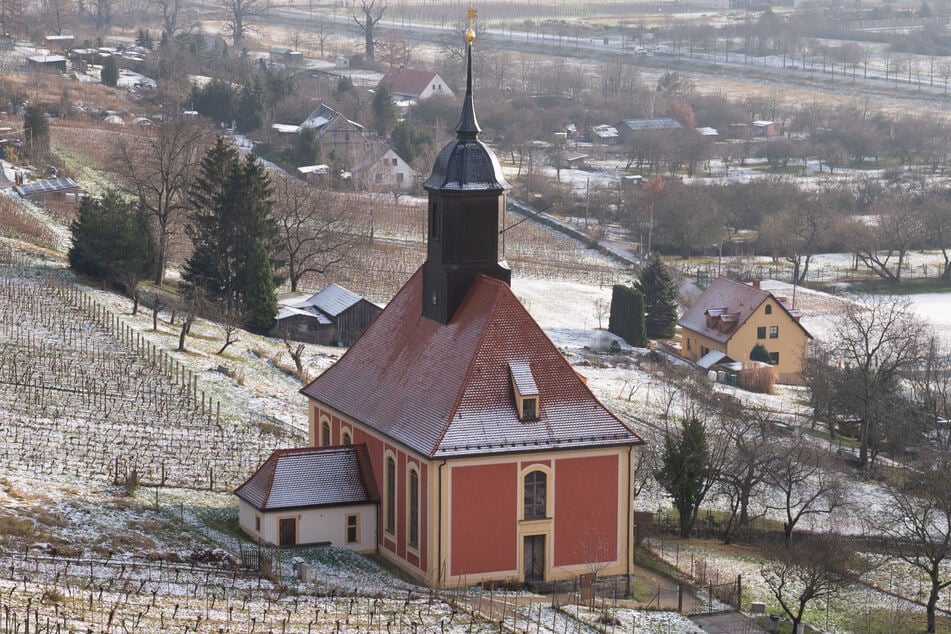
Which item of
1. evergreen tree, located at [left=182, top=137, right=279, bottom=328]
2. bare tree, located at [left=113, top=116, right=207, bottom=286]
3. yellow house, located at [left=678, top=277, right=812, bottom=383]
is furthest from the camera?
yellow house, located at [left=678, top=277, right=812, bottom=383]

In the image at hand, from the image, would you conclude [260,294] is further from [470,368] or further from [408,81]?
[408,81]

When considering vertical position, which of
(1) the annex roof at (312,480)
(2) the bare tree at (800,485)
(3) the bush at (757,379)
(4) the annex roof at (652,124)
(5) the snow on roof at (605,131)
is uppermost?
(1) the annex roof at (312,480)

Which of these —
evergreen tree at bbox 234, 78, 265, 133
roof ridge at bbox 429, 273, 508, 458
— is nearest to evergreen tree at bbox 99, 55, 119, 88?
evergreen tree at bbox 234, 78, 265, 133

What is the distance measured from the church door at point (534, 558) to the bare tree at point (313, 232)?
108 ft

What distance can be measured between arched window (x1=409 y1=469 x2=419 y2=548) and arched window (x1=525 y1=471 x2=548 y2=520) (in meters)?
2.42

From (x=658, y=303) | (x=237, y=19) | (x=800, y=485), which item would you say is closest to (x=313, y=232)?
(x=658, y=303)

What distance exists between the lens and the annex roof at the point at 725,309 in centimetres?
7300

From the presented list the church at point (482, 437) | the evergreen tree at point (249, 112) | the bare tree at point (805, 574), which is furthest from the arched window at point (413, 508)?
the evergreen tree at point (249, 112)

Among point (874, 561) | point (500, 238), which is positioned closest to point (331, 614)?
point (500, 238)

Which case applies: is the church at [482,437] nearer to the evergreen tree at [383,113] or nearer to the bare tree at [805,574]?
the bare tree at [805,574]

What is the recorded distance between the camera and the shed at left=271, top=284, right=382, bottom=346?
221 ft

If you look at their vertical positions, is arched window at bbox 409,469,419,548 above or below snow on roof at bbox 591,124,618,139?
above

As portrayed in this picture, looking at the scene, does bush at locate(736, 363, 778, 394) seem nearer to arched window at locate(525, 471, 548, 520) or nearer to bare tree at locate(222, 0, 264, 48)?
arched window at locate(525, 471, 548, 520)

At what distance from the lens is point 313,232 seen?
81.4 meters
